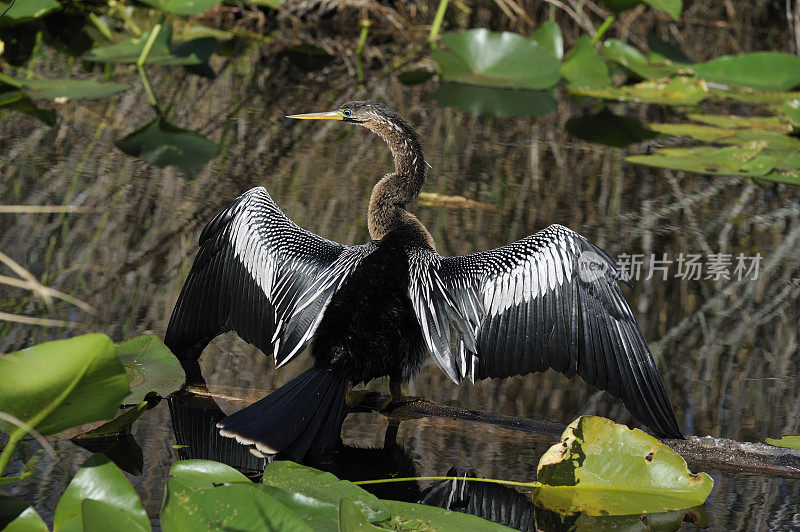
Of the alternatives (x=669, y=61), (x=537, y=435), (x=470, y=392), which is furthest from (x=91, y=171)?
(x=669, y=61)

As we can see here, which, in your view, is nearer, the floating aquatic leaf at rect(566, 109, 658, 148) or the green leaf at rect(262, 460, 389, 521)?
the green leaf at rect(262, 460, 389, 521)

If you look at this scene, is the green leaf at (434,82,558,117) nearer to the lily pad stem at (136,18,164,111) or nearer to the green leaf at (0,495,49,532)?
the lily pad stem at (136,18,164,111)

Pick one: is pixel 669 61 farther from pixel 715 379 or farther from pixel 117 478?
pixel 117 478

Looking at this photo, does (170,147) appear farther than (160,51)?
No

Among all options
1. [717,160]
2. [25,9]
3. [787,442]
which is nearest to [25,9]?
[25,9]

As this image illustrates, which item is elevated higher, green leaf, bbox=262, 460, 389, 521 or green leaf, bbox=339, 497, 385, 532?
green leaf, bbox=339, 497, 385, 532

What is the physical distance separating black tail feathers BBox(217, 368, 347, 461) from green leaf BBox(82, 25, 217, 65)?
5.18 meters

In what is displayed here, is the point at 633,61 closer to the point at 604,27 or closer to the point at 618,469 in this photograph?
the point at 604,27

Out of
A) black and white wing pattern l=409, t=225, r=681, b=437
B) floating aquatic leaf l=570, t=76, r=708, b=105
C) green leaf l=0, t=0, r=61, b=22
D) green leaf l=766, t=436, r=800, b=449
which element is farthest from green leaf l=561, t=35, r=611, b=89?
green leaf l=766, t=436, r=800, b=449

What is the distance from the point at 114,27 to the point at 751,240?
21.1 ft

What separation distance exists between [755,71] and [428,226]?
15.2ft

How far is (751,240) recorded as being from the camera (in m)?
5.52

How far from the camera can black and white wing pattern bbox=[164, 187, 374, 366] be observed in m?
3.34

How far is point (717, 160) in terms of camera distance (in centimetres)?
639
